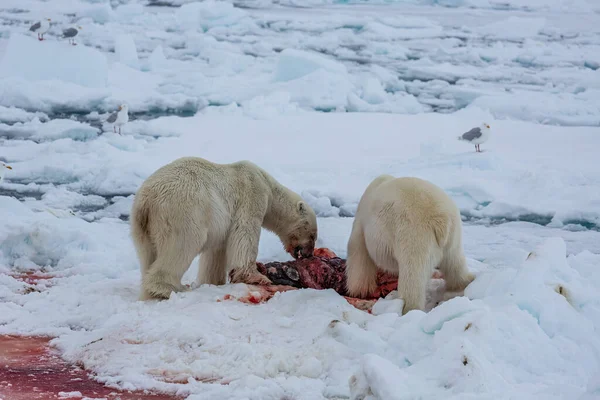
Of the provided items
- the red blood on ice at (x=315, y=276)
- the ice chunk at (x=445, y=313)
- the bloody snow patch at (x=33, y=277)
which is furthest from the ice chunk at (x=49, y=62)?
the ice chunk at (x=445, y=313)

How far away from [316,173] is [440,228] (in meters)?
5.42

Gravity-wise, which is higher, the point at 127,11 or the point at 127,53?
the point at 127,11

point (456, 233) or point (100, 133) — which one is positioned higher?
point (456, 233)

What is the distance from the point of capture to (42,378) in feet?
10.7

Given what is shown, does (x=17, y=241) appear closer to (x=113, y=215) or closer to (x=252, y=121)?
(x=113, y=215)

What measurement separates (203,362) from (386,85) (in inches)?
491

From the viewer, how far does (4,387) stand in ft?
10.2

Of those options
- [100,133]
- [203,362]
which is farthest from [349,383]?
[100,133]

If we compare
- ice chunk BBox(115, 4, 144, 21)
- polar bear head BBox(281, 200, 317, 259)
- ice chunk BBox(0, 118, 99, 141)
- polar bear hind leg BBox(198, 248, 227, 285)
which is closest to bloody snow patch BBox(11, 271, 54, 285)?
polar bear hind leg BBox(198, 248, 227, 285)

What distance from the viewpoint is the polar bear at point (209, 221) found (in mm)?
4312

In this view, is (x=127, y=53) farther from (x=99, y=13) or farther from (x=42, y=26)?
(x=99, y=13)

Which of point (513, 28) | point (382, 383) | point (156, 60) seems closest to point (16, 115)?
point (156, 60)

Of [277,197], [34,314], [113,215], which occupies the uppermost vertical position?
[277,197]

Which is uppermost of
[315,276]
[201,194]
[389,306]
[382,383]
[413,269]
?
[201,194]
